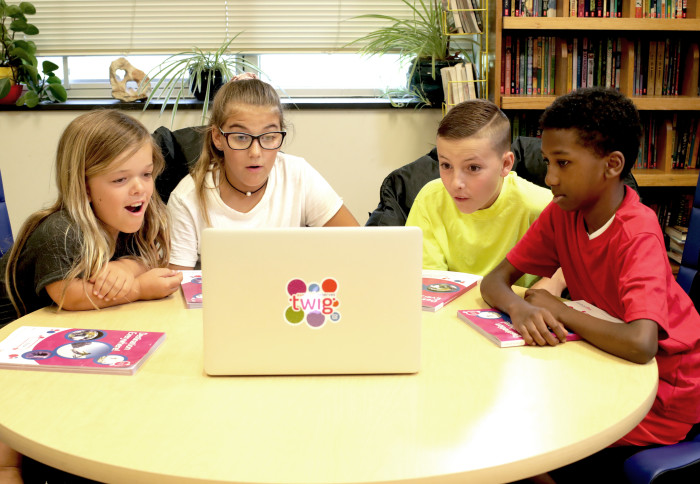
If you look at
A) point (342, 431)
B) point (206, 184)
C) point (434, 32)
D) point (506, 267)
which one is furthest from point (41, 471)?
point (434, 32)

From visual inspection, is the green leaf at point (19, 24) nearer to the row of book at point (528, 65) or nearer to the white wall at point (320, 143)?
the white wall at point (320, 143)

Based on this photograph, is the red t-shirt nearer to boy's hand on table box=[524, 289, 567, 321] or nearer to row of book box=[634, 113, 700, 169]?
boy's hand on table box=[524, 289, 567, 321]

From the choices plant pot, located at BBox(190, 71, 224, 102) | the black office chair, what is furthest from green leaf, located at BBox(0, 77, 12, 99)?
the black office chair

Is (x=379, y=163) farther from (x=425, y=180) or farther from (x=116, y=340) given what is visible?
(x=116, y=340)

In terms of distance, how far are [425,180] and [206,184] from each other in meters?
0.78

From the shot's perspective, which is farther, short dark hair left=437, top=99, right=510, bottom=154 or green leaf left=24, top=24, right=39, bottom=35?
green leaf left=24, top=24, right=39, bottom=35

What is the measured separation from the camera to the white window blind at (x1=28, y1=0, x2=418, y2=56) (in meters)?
3.28

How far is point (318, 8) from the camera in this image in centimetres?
329

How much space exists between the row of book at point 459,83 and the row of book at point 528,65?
0.18 m

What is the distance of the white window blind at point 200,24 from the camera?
328 centimetres

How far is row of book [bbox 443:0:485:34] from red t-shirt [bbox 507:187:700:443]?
5.59ft

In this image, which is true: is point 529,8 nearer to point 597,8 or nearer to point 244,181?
point 597,8

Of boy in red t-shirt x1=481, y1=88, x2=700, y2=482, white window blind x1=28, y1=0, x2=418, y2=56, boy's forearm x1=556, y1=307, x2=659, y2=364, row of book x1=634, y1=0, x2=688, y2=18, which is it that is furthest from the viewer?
white window blind x1=28, y1=0, x2=418, y2=56

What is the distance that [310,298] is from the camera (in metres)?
0.98
